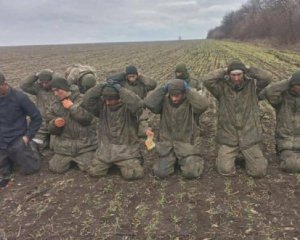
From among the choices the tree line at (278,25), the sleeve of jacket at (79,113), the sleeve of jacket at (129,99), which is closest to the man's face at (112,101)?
the sleeve of jacket at (129,99)

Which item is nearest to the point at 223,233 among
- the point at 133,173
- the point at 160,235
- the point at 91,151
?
the point at 160,235

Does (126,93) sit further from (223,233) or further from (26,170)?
(223,233)

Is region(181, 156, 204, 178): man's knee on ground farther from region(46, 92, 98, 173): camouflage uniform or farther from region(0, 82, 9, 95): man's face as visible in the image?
region(0, 82, 9, 95): man's face

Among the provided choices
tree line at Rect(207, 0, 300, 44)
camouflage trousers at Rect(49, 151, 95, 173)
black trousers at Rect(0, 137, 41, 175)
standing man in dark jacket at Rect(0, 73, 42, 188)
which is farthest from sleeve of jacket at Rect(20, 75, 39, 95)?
tree line at Rect(207, 0, 300, 44)

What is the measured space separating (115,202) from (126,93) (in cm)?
155

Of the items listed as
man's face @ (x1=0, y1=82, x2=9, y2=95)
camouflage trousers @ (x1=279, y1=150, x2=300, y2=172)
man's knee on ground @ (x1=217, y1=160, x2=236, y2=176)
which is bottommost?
man's knee on ground @ (x1=217, y1=160, x2=236, y2=176)

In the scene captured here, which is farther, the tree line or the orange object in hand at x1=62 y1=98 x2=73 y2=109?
the tree line

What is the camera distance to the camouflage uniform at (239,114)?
6840mm

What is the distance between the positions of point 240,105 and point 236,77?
1.55ft

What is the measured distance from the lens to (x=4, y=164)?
710 centimetres

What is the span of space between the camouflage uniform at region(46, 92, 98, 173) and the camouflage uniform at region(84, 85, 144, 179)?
256mm

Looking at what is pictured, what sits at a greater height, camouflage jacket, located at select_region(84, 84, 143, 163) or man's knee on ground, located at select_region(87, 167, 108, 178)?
camouflage jacket, located at select_region(84, 84, 143, 163)

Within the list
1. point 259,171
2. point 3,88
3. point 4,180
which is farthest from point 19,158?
point 259,171

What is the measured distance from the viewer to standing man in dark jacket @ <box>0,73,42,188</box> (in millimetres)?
6980
